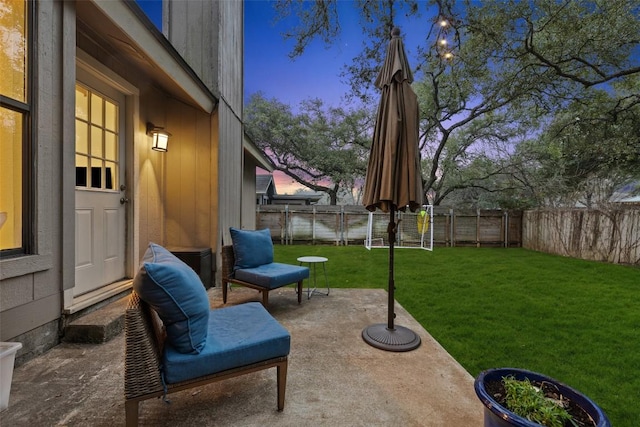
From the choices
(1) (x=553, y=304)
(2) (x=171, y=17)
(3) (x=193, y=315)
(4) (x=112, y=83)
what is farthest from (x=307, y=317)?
(2) (x=171, y=17)

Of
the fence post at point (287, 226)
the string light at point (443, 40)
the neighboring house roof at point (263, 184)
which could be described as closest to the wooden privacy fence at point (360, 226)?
the fence post at point (287, 226)

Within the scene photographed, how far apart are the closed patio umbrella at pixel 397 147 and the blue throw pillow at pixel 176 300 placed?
152 centimetres

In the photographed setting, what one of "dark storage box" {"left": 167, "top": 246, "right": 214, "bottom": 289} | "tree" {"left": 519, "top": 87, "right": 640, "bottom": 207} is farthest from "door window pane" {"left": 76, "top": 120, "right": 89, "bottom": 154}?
"tree" {"left": 519, "top": 87, "right": 640, "bottom": 207}

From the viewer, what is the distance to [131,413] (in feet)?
4.41

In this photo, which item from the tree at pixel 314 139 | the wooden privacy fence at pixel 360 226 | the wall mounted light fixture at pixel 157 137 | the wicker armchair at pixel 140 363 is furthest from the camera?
the tree at pixel 314 139

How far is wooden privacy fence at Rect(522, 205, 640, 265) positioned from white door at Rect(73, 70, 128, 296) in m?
10.7

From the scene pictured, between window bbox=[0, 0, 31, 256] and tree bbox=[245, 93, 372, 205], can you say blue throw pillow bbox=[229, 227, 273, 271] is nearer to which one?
window bbox=[0, 0, 31, 256]

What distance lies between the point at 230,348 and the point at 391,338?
1473mm

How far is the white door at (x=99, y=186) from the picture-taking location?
109 inches

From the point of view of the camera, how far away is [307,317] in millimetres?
3078

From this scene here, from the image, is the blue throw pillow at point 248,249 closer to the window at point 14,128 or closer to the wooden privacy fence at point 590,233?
the window at point 14,128

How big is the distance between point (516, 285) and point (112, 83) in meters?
6.63

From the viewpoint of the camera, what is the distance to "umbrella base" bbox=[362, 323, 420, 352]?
93.7 inches

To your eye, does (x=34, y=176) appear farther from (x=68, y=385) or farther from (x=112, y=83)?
(x=112, y=83)
